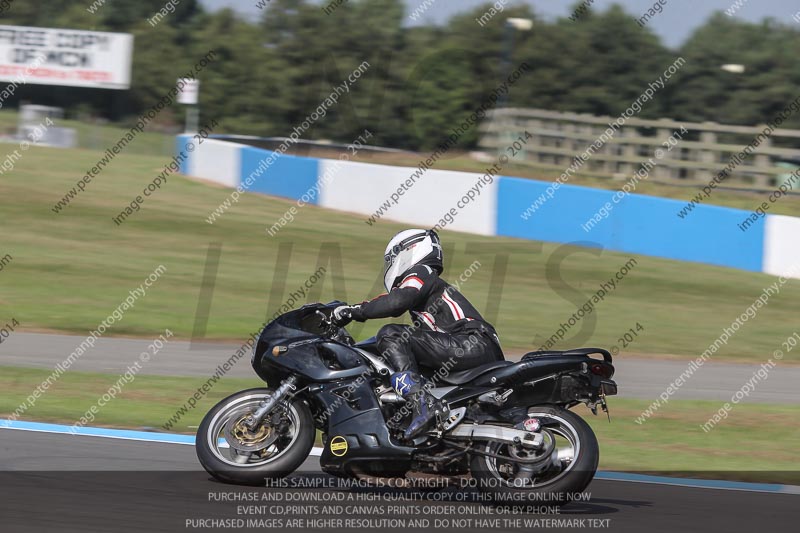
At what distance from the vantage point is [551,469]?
6.35 metres

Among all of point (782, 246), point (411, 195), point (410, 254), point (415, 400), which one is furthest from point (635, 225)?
point (415, 400)

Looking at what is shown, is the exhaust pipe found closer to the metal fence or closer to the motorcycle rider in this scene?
the motorcycle rider

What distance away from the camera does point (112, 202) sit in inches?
1026

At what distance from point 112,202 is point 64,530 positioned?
21143mm

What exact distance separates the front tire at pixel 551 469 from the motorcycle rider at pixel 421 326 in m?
0.42

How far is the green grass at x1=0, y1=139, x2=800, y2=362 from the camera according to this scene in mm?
14703

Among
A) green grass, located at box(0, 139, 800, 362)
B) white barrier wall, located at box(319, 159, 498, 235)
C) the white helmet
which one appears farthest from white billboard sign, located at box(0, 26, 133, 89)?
the white helmet

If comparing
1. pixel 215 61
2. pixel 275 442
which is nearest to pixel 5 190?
pixel 275 442

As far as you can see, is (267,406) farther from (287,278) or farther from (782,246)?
(782,246)

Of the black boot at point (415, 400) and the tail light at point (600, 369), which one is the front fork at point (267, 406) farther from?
the tail light at point (600, 369)

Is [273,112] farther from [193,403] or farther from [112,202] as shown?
[193,403]

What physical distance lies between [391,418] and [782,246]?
1421 centimetres

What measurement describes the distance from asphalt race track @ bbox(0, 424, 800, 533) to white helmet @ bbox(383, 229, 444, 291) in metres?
1.34

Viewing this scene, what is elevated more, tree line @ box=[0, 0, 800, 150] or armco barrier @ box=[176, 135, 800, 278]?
armco barrier @ box=[176, 135, 800, 278]
